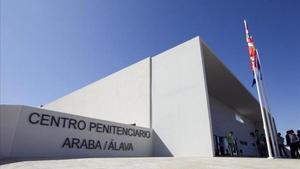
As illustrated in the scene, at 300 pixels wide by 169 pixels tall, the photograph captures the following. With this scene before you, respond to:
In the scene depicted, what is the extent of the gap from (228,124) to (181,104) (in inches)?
437

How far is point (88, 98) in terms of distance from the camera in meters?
16.7

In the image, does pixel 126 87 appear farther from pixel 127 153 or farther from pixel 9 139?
pixel 9 139

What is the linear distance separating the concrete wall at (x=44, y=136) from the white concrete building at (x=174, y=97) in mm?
2594

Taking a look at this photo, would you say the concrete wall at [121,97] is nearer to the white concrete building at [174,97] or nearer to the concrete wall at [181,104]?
the white concrete building at [174,97]

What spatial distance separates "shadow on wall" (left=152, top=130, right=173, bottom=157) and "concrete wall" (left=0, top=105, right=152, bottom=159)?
1.89 meters

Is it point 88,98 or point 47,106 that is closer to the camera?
point 88,98

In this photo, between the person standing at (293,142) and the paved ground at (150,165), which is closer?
the paved ground at (150,165)

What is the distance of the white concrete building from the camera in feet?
30.0

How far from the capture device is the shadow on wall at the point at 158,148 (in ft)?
32.5

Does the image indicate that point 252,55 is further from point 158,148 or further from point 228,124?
point 228,124

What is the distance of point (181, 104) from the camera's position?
9.93 metres

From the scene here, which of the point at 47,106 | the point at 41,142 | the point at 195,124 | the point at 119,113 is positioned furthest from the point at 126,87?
the point at 47,106

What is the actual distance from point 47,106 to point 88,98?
9250 millimetres

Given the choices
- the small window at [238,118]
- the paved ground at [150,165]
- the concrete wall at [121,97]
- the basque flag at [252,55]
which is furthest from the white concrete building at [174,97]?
the small window at [238,118]
